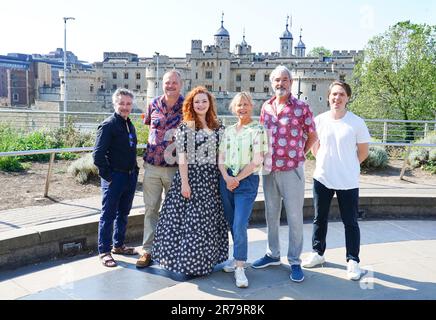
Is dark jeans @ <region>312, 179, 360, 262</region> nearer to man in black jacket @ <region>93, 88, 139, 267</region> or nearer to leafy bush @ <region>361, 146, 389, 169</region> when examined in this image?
man in black jacket @ <region>93, 88, 139, 267</region>

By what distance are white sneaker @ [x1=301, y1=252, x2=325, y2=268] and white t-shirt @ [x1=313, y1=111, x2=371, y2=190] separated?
0.67 m

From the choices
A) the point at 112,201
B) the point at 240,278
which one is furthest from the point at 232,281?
the point at 112,201

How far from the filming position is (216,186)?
3.88m

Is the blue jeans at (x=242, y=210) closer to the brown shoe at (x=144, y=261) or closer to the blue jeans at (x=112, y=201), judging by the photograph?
the brown shoe at (x=144, y=261)

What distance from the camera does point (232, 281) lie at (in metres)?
3.69

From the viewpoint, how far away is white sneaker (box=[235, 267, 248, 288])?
355 centimetres

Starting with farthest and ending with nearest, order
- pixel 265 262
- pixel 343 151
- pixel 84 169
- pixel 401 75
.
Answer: pixel 401 75
pixel 84 169
pixel 265 262
pixel 343 151

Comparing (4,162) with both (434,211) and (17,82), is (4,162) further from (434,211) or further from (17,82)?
(17,82)

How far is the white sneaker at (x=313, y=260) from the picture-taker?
13.2ft

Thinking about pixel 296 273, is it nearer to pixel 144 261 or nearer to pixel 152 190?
pixel 144 261

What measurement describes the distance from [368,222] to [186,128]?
10.5ft

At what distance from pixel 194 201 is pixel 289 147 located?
95cm

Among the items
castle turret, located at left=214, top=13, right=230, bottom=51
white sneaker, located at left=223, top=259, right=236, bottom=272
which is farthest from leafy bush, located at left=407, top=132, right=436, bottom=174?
castle turret, located at left=214, top=13, right=230, bottom=51

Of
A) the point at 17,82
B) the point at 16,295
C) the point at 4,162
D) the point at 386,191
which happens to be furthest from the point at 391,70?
the point at 17,82
